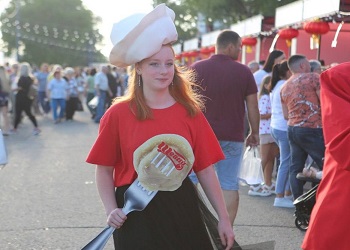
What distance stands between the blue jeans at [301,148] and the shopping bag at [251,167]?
0.35m

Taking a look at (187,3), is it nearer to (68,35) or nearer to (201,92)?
(201,92)

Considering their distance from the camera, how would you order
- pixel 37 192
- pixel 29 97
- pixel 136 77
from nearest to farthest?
pixel 136 77, pixel 37 192, pixel 29 97

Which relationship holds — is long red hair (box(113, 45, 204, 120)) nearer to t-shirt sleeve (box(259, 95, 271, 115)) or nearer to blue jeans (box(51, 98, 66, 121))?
t-shirt sleeve (box(259, 95, 271, 115))

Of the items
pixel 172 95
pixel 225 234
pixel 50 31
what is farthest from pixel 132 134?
pixel 50 31

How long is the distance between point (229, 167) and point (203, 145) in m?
2.40

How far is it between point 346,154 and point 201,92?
2.92 m

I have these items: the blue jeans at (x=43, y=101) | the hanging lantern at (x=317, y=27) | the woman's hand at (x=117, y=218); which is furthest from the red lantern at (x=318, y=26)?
the blue jeans at (x=43, y=101)

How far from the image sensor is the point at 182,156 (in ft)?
11.1

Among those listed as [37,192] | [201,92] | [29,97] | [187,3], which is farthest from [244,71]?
[187,3]

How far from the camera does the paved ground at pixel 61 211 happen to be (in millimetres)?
6480

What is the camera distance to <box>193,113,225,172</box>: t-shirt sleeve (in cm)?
346

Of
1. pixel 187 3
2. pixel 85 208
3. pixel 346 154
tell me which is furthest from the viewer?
pixel 187 3

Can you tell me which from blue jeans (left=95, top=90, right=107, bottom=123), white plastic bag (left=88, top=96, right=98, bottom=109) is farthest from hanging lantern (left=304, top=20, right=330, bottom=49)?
white plastic bag (left=88, top=96, right=98, bottom=109)

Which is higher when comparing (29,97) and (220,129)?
(220,129)
